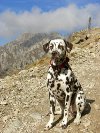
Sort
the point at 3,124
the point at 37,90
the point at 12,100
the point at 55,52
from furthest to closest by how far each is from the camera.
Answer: the point at 37,90, the point at 12,100, the point at 3,124, the point at 55,52

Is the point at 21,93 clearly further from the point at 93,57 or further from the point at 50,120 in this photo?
the point at 93,57

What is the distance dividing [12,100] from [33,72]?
17.3 ft

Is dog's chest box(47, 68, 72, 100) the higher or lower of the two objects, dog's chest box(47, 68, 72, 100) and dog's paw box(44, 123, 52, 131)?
the higher

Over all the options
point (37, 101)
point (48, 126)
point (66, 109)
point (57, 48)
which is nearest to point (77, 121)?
point (66, 109)

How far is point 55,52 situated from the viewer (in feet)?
36.4

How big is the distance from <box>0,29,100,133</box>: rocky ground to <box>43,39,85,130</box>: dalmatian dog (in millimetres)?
645

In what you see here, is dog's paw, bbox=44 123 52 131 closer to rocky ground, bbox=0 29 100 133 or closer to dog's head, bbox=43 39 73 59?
rocky ground, bbox=0 29 100 133

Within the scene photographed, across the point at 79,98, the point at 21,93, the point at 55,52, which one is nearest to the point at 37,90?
the point at 21,93

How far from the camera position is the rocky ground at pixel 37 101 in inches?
500

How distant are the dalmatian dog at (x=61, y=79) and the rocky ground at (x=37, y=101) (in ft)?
2.12

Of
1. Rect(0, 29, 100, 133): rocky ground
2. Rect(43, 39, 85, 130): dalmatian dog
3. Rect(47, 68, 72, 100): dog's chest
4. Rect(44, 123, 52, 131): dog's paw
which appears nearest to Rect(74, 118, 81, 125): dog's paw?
Rect(43, 39, 85, 130): dalmatian dog

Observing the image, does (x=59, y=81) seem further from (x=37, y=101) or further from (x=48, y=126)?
(x=37, y=101)

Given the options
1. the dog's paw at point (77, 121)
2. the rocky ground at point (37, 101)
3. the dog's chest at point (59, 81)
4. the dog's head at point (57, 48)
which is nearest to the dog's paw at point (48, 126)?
the rocky ground at point (37, 101)

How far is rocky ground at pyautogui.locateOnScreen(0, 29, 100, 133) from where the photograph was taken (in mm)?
12705
